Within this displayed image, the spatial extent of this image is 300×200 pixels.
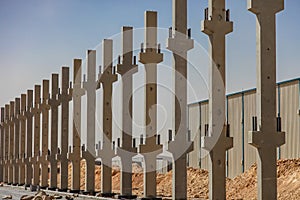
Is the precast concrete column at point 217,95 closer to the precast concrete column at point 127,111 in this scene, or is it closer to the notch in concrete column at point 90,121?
the precast concrete column at point 127,111

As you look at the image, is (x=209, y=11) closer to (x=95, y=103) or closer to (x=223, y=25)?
(x=223, y=25)

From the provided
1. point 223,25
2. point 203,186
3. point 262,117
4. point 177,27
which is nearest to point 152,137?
point 177,27

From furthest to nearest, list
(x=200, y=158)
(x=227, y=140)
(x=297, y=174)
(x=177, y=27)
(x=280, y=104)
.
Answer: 1. (x=200, y=158)
2. (x=280, y=104)
3. (x=297, y=174)
4. (x=177, y=27)
5. (x=227, y=140)

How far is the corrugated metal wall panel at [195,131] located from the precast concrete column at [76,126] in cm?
693

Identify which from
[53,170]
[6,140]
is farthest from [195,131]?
[6,140]

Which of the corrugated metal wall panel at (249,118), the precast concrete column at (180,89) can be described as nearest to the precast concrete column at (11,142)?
the corrugated metal wall panel at (249,118)

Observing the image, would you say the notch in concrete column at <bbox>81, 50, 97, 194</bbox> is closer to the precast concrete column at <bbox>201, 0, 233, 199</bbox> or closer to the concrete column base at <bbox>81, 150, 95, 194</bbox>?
the concrete column base at <bbox>81, 150, 95, 194</bbox>

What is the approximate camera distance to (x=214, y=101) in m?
17.1

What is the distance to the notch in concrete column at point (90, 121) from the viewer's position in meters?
27.4

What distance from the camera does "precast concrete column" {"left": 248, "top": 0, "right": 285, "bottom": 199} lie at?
1422cm

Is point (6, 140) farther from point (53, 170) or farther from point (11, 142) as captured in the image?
point (53, 170)

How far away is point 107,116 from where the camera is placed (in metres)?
25.8

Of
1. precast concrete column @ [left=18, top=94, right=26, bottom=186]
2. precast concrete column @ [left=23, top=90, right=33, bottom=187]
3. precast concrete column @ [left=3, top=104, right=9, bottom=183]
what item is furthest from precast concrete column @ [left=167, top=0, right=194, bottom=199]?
precast concrete column @ [left=3, top=104, right=9, bottom=183]

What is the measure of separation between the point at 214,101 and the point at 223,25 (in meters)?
1.99
